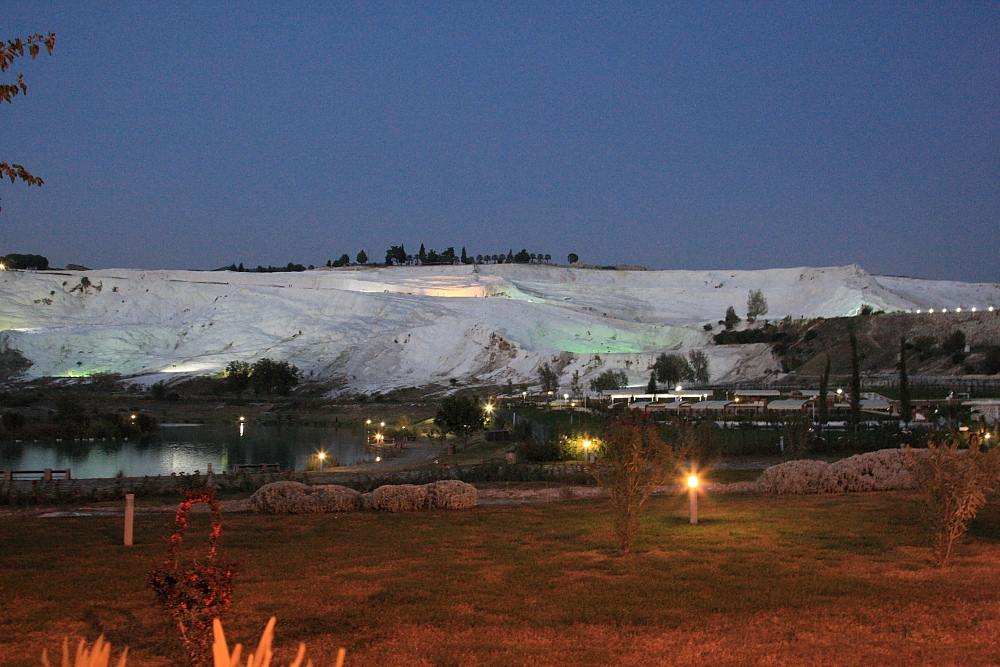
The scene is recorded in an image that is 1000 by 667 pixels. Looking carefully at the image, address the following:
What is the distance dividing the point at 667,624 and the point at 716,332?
8202 cm

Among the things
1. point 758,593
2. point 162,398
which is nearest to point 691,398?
point 758,593

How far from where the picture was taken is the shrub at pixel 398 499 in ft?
46.5

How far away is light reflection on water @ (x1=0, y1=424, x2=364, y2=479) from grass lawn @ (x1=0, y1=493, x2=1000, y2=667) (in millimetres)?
21436

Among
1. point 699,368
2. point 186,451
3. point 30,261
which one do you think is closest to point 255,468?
point 186,451

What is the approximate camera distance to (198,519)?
45.2 ft

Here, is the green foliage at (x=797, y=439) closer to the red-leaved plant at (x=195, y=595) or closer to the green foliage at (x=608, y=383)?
the red-leaved plant at (x=195, y=595)

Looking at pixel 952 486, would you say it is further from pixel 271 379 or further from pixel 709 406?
pixel 271 379

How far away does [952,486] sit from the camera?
927cm

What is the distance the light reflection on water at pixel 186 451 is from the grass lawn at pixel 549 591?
21.4 metres

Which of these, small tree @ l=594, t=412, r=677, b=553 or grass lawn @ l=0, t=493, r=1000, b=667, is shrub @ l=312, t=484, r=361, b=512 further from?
small tree @ l=594, t=412, r=677, b=553

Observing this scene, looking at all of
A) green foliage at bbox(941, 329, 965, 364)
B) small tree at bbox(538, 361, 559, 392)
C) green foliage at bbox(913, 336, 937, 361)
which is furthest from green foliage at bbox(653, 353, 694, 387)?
green foliage at bbox(941, 329, 965, 364)

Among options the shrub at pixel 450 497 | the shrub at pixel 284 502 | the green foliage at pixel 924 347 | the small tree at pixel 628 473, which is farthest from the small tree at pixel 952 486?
the green foliage at pixel 924 347

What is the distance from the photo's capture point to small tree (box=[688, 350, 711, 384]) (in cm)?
6288

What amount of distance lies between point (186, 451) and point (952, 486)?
36280mm
